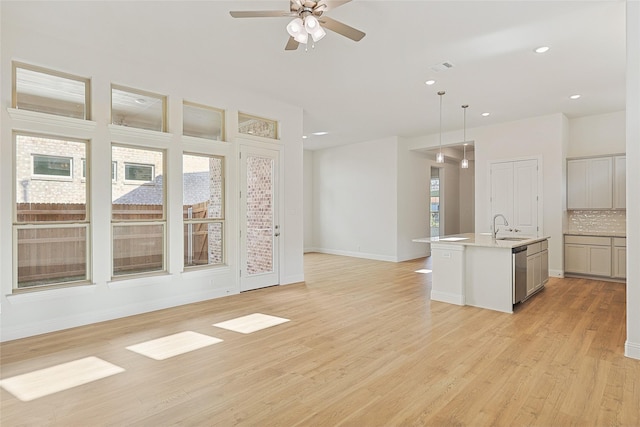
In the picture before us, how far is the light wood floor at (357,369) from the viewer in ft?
7.25

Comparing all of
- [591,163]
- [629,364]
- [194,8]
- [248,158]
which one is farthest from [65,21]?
[591,163]

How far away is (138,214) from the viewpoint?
4441 mm

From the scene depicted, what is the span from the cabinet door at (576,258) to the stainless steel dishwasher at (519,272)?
8.99 feet

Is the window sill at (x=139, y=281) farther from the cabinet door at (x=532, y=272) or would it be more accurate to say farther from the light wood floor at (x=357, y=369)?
the cabinet door at (x=532, y=272)

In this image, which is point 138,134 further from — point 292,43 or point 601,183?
point 601,183

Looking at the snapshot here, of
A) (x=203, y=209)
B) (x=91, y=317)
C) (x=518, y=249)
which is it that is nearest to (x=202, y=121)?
(x=203, y=209)

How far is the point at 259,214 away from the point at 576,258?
5.87 metres

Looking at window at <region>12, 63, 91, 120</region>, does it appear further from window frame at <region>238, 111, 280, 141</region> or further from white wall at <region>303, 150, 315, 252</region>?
white wall at <region>303, 150, 315, 252</region>

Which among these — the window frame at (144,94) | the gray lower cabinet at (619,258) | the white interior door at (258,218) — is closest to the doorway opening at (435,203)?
the gray lower cabinet at (619,258)

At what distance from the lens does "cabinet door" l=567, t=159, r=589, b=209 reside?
6531 millimetres

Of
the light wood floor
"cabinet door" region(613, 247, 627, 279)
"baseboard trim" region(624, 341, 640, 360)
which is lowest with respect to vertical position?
the light wood floor

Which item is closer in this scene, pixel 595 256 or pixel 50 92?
pixel 50 92

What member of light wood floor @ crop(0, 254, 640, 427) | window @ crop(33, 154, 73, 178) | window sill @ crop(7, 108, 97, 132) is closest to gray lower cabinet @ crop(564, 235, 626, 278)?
light wood floor @ crop(0, 254, 640, 427)

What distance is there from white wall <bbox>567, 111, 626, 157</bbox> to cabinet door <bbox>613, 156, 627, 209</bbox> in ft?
1.18
